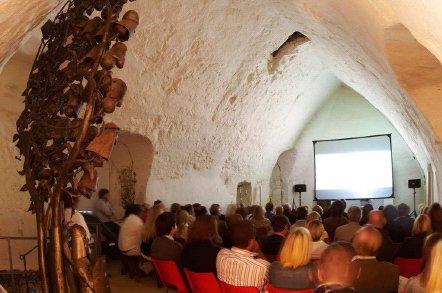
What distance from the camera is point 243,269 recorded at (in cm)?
391

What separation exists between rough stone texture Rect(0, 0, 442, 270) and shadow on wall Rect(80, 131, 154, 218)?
0.61 ft

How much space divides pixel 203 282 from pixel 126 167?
5497mm

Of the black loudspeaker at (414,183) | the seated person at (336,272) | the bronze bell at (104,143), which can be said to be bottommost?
the seated person at (336,272)

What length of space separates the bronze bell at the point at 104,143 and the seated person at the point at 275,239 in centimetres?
281

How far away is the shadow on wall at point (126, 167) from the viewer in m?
9.09

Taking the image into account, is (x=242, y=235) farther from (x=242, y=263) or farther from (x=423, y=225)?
(x=423, y=225)

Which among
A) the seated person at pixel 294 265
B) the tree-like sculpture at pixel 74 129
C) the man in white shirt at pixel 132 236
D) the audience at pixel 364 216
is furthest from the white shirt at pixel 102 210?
the tree-like sculpture at pixel 74 129

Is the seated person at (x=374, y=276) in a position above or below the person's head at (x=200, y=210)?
below

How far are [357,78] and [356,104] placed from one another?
195 inches

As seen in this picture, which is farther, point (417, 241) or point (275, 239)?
point (275, 239)

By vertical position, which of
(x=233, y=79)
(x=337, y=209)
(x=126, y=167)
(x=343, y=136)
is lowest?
(x=337, y=209)

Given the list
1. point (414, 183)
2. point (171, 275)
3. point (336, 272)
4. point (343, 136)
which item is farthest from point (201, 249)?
point (343, 136)

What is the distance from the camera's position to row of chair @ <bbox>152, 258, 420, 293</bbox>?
13.0 feet

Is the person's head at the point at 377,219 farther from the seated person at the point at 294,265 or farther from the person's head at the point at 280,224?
the seated person at the point at 294,265
